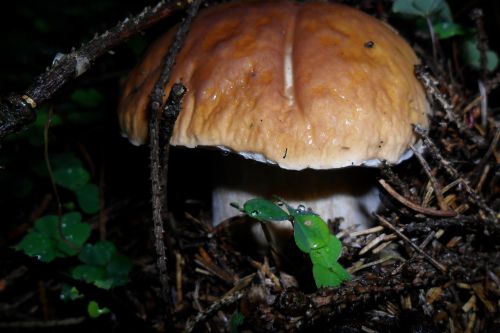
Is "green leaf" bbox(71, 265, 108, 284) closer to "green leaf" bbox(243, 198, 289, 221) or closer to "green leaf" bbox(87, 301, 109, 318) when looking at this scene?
"green leaf" bbox(87, 301, 109, 318)

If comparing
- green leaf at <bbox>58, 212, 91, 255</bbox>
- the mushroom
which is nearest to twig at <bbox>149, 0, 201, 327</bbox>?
the mushroom

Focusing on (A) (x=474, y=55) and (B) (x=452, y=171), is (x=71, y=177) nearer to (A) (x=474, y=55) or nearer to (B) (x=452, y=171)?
(B) (x=452, y=171)

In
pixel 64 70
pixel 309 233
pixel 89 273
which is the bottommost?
pixel 89 273

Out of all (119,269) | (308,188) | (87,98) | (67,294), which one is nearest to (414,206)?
(308,188)

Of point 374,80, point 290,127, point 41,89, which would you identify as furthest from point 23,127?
point 374,80

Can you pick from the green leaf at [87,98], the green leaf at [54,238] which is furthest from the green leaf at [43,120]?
the green leaf at [54,238]

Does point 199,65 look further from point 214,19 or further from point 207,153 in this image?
point 207,153
